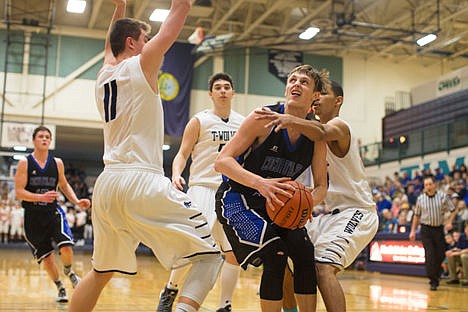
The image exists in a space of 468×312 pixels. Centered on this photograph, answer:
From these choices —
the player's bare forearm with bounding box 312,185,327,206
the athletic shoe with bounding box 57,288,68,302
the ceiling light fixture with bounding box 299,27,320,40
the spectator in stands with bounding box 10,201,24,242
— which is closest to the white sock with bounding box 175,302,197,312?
the player's bare forearm with bounding box 312,185,327,206

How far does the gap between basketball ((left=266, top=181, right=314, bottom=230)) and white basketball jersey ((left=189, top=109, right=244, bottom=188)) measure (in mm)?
2256

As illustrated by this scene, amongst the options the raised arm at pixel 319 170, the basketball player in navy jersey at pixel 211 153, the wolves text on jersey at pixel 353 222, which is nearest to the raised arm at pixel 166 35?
the raised arm at pixel 319 170

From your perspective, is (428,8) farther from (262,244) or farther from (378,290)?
(262,244)

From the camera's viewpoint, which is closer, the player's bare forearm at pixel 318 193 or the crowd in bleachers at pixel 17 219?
the player's bare forearm at pixel 318 193

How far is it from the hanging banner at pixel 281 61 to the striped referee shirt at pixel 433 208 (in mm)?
14341

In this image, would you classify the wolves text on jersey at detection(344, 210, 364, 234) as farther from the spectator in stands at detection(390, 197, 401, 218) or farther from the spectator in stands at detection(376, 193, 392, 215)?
the spectator in stands at detection(376, 193, 392, 215)

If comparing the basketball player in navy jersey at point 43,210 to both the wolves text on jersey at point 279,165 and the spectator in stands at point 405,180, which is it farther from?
the spectator in stands at point 405,180

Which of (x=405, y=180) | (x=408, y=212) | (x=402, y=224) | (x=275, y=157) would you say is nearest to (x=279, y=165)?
(x=275, y=157)

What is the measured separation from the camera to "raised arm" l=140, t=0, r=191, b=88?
3.40 meters

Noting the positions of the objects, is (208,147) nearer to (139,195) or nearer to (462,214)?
(139,195)

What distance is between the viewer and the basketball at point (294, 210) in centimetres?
351

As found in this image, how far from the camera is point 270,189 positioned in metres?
3.51

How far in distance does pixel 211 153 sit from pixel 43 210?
2.45 meters

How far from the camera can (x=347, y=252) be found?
4.18 m
